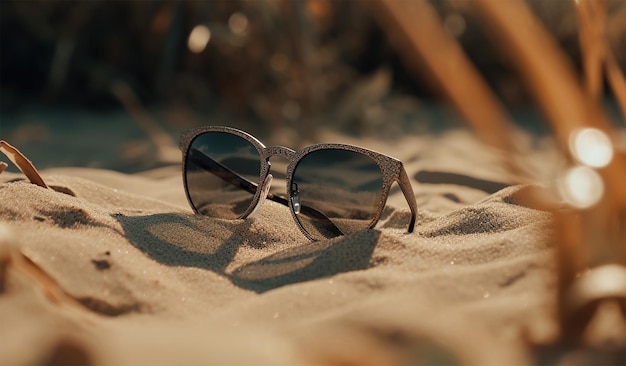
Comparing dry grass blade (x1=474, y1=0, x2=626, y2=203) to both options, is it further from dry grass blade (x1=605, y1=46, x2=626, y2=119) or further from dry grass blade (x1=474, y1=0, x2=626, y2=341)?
dry grass blade (x1=605, y1=46, x2=626, y2=119)

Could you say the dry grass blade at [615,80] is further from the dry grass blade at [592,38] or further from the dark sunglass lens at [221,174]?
the dark sunglass lens at [221,174]

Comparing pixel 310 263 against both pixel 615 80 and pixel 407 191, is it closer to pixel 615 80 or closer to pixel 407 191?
pixel 407 191

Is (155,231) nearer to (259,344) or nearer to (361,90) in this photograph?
(259,344)

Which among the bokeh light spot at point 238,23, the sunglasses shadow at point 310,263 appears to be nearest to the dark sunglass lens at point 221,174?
the sunglasses shadow at point 310,263

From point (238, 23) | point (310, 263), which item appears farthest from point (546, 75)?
point (238, 23)

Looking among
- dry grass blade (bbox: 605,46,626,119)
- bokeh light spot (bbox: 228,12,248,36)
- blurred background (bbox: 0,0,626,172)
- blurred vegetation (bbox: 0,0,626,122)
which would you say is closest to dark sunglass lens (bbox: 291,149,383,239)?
dry grass blade (bbox: 605,46,626,119)
